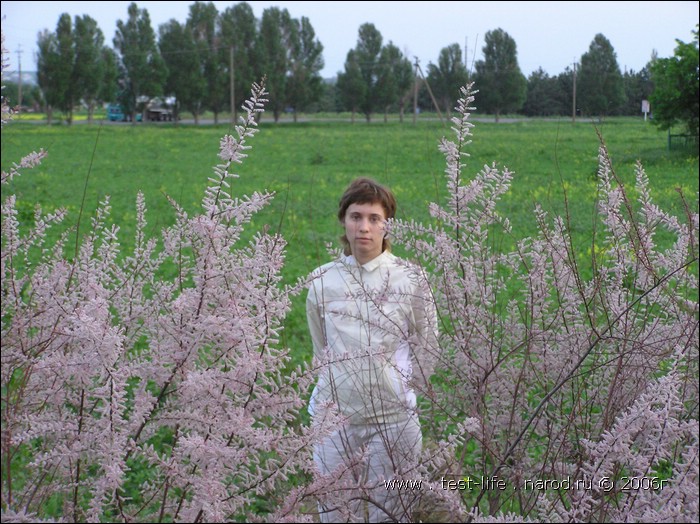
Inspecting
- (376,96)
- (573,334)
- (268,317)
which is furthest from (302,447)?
(376,96)

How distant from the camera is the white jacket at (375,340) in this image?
225 centimetres

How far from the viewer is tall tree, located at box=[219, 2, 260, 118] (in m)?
55.8

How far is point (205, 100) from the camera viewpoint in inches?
2350

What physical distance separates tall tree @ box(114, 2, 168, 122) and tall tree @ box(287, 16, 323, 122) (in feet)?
32.1

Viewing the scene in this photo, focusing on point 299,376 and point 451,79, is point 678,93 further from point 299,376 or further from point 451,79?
point 299,376

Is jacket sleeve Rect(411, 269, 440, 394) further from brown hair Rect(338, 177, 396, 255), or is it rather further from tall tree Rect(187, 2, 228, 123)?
tall tree Rect(187, 2, 228, 123)

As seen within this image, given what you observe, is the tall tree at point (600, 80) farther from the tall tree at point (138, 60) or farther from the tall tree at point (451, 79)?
the tall tree at point (138, 60)

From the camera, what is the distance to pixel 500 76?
9.89 feet

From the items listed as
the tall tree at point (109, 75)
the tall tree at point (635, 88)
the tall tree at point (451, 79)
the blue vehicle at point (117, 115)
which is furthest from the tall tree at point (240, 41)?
the tall tree at point (635, 88)

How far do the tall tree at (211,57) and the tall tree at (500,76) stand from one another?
2225 inches

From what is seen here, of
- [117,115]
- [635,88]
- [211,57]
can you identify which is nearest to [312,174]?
[635,88]

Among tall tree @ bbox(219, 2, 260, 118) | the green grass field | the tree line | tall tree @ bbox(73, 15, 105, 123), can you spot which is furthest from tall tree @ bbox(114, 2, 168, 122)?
the green grass field

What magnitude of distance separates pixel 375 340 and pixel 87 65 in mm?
55406

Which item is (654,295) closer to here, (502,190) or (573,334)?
(573,334)
